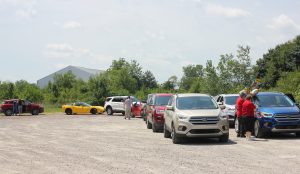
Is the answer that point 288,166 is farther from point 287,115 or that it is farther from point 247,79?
point 247,79

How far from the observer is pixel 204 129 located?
628 inches

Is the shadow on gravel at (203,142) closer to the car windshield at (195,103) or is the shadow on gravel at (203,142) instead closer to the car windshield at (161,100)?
the car windshield at (195,103)

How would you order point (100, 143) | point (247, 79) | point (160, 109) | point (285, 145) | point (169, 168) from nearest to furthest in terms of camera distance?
1. point (169, 168)
2. point (285, 145)
3. point (100, 143)
4. point (160, 109)
5. point (247, 79)

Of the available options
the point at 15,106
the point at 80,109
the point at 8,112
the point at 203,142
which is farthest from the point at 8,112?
the point at 203,142

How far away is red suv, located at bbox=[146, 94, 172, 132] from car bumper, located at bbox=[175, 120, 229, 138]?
6.04m

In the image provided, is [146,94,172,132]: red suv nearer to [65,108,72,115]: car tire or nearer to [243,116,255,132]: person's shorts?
[243,116,255,132]: person's shorts

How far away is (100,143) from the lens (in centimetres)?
1672

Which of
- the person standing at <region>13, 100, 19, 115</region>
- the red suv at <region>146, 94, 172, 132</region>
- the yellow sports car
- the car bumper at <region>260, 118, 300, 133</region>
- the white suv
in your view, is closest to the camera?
the car bumper at <region>260, 118, 300, 133</region>

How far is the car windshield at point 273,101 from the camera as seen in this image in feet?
61.7

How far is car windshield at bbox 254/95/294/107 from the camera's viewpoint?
61.7 ft

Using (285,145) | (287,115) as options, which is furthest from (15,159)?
(287,115)

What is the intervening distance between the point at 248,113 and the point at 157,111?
5479 mm

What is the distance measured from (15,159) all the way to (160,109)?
34.3 feet

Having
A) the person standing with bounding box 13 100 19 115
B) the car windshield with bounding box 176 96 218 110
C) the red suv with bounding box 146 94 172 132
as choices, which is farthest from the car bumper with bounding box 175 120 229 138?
the person standing with bounding box 13 100 19 115
